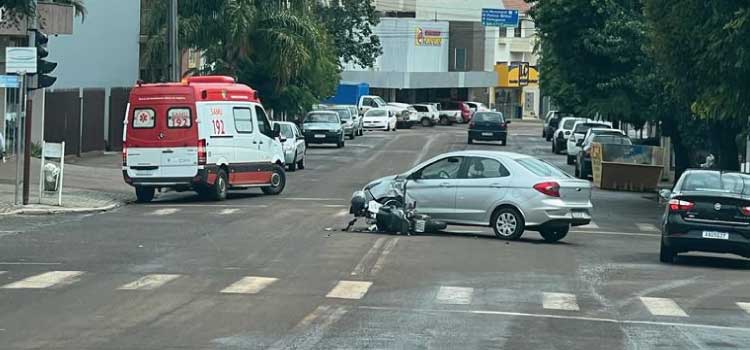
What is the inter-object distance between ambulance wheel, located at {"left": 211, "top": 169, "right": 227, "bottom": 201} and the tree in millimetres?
10460

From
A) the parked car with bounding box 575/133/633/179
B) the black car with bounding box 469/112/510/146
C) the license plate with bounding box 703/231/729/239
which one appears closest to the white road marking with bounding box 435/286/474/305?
the license plate with bounding box 703/231/729/239

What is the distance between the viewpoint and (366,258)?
19.4 meters

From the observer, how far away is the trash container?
88.5 feet

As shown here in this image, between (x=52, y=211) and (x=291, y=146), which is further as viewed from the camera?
(x=291, y=146)

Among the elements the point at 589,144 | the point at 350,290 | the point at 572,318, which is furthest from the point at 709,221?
the point at 589,144

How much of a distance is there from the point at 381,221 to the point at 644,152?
65.6 ft

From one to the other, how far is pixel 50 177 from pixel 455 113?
69105mm

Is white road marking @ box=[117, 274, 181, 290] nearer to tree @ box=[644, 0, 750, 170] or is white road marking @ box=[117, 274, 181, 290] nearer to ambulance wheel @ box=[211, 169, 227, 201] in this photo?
tree @ box=[644, 0, 750, 170]

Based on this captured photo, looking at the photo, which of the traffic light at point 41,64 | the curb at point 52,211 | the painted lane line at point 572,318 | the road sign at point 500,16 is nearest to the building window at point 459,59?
the road sign at point 500,16

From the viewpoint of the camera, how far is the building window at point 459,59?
109 metres

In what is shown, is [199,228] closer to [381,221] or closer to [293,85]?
[381,221]

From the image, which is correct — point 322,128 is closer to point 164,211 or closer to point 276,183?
point 276,183

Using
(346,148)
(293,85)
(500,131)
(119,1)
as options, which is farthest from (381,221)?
(500,131)

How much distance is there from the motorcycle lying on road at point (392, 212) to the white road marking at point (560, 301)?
23.3 feet
